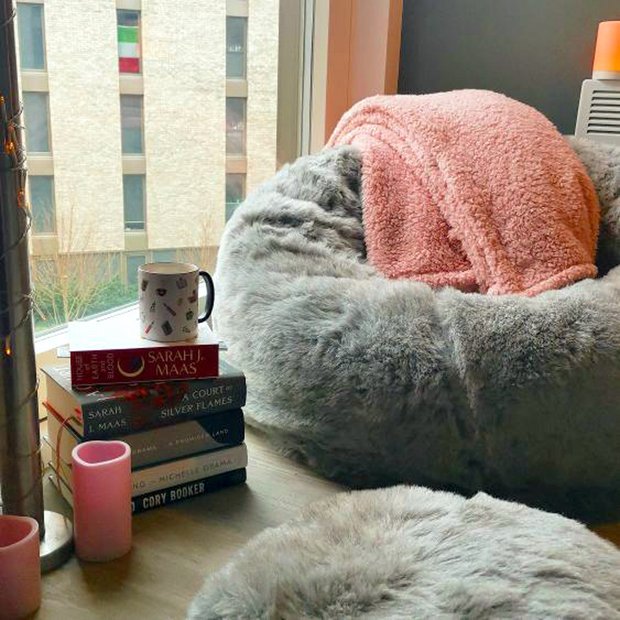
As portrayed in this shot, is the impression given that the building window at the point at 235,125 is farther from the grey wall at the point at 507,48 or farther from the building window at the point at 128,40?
the grey wall at the point at 507,48

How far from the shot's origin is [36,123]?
1.36 m

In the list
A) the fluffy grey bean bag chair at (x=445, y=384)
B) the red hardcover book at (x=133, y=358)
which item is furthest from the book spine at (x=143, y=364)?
the fluffy grey bean bag chair at (x=445, y=384)

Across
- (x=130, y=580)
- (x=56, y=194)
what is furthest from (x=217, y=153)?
(x=130, y=580)

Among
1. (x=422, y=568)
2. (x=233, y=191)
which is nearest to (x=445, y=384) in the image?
(x=422, y=568)

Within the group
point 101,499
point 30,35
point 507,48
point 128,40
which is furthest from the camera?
point 507,48

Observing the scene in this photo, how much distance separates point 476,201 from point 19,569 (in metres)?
0.97

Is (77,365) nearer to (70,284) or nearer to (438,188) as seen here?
(70,284)

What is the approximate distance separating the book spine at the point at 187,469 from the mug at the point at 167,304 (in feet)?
0.55

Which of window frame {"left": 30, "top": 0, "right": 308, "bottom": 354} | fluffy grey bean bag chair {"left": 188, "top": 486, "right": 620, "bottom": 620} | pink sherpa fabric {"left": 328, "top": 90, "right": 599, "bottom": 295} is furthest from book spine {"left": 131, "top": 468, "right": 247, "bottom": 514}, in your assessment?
window frame {"left": 30, "top": 0, "right": 308, "bottom": 354}

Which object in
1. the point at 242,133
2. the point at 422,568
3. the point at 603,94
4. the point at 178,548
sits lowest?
the point at 178,548

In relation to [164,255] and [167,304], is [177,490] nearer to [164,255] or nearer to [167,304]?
[167,304]

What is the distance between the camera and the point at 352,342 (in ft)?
3.28

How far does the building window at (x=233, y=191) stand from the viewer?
6.05 ft

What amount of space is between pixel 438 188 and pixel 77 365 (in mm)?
758
